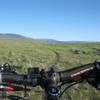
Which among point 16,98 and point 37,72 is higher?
point 37,72

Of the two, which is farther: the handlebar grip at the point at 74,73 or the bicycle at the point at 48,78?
the handlebar grip at the point at 74,73

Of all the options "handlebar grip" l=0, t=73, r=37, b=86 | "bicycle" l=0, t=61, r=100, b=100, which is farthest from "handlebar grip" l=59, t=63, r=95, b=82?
"handlebar grip" l=0, t=73, r=37, b=86

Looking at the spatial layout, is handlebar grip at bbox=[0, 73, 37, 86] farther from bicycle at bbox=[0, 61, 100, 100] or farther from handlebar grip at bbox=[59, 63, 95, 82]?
handlebar grip at bbox=[59, 63, 95, 82]

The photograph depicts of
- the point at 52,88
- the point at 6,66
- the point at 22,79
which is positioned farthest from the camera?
the point at 6,66

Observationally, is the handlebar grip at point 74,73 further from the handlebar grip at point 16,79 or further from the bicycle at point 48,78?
the handlebar grip at point 16,79

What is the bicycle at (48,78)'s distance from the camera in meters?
8.22

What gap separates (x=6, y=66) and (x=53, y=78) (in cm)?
156

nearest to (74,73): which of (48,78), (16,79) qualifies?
(48,78)

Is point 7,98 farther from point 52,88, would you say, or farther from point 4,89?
point 52,88

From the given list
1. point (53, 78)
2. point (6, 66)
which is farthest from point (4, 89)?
point (53, 78)

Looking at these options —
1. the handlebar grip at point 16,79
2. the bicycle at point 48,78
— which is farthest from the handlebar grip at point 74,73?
the handlebar grip at point 16,79

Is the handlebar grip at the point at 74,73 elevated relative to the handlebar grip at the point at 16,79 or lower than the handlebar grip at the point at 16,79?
elevated

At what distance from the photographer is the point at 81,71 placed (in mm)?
8656

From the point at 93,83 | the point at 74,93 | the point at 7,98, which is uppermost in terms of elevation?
the point at 93,83
